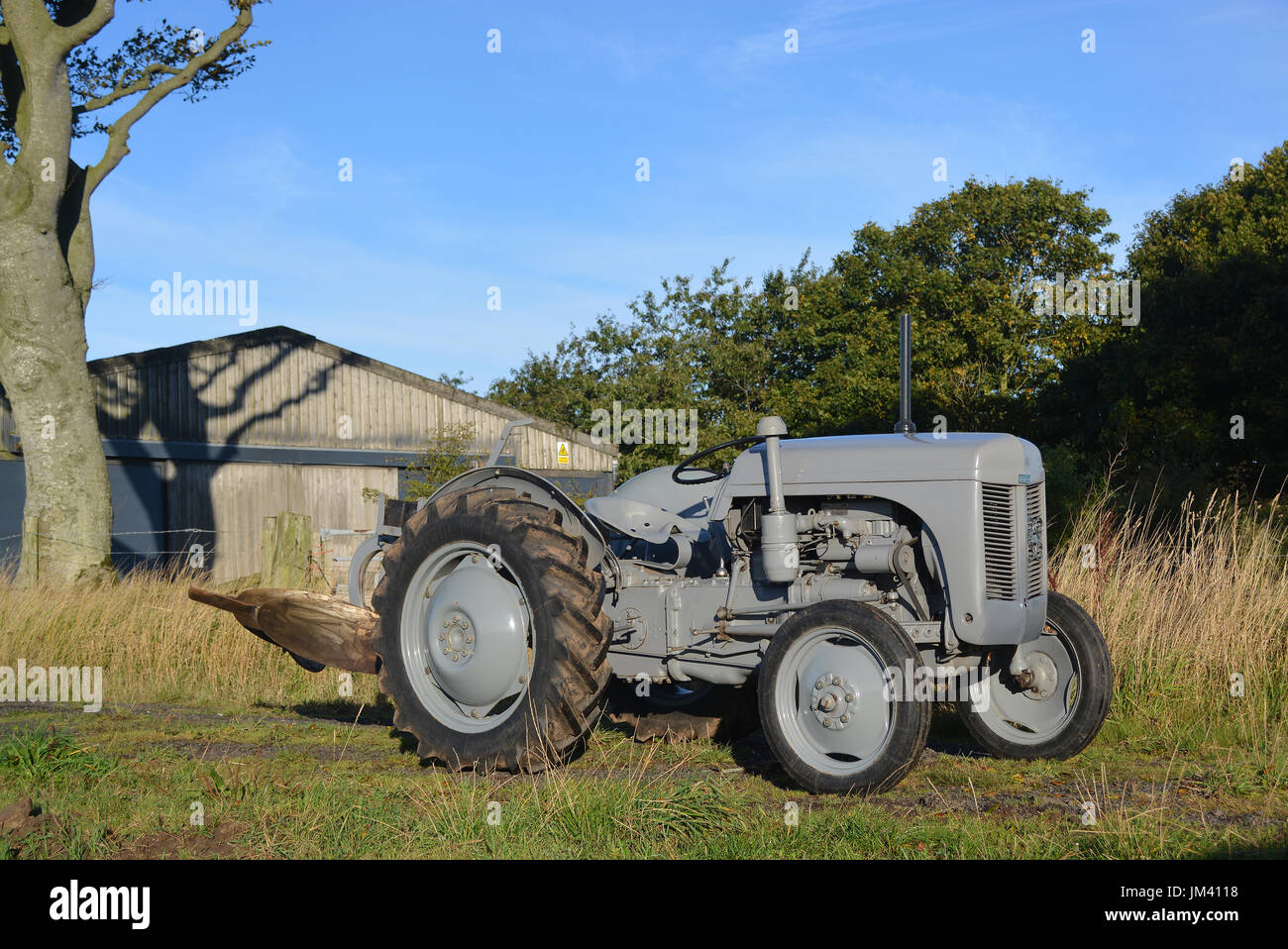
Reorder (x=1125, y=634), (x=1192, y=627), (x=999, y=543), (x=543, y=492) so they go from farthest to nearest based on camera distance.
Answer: (x=1125, y=634)
(x=1192, y=627)
(x=543, y=492)
(x=999, y=543)

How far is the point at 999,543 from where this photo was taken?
5.04 metres

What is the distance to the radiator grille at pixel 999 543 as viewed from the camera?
5020 mm

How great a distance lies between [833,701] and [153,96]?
1241 cm

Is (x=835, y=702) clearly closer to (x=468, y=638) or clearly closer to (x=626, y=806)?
(x=626, y=806)

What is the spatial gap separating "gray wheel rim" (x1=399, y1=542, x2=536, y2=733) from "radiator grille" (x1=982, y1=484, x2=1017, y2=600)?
2.15 metres

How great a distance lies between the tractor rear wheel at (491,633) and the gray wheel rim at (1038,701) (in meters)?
2.07

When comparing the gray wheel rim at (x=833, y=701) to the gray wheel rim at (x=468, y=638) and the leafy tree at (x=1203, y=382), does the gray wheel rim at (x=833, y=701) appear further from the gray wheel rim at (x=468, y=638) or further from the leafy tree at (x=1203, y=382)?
the leafy tree at (x=1203, y=382)

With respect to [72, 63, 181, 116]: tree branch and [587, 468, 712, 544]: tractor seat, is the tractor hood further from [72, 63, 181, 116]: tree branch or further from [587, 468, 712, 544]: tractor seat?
[72, 63, 181, 116]: tree branch

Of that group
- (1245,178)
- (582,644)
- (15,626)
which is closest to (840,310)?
(1245,178)

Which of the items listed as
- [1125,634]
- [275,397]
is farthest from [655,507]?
[275,397]

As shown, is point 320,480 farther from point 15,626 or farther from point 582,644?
point 582,644

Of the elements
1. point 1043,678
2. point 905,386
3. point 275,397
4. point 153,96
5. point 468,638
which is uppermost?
point 153,96

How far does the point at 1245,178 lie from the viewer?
97.0ft
